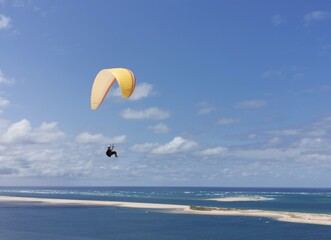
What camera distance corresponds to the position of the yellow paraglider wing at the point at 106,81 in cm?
2327

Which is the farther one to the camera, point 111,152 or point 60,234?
point 60,234

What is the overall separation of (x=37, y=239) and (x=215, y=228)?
21.1m

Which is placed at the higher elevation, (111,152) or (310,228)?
(111,152)

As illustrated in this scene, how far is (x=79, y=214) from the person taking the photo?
236ft

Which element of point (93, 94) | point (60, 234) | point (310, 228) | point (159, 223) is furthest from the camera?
point (159, 223)

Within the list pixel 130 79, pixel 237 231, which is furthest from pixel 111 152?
pixel 237 231

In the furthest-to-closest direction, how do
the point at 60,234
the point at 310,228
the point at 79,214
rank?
1. the point at 79,214
2. the point at 310,228
3. the point at 60,234

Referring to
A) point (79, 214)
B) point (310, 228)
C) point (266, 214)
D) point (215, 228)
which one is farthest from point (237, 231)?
point (79, 214)

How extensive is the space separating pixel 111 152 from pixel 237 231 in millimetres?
34914

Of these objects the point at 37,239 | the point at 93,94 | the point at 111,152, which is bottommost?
the point at 37,239

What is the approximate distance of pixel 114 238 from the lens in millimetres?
46750

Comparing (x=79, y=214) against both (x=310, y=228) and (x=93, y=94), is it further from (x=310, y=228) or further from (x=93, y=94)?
(x=93, y=94)

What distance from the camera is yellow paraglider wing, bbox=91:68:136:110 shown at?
23.3 m

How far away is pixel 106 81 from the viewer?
25.4 m
